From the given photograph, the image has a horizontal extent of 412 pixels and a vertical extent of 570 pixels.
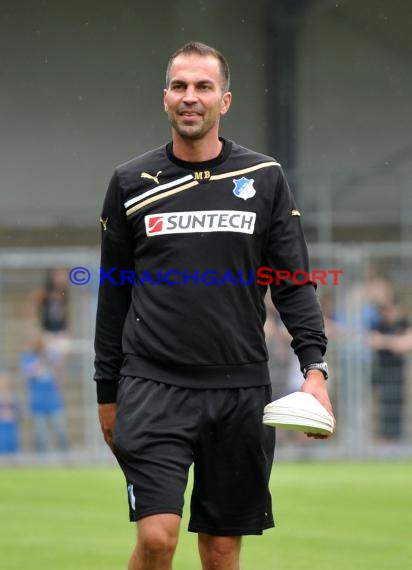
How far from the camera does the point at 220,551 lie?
5.60m

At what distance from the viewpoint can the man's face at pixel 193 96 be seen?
17.9ft

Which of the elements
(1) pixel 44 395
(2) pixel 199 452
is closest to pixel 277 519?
(2) pixel 199 452

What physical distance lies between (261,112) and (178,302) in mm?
19210

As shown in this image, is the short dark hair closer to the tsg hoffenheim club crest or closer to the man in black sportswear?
the man in black sportswear

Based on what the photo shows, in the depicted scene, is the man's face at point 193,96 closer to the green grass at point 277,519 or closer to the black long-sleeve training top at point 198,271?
the black long-sleeve training top at point 198,271

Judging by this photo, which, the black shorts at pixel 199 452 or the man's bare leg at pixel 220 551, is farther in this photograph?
the man's bare leg at pixel 220 551

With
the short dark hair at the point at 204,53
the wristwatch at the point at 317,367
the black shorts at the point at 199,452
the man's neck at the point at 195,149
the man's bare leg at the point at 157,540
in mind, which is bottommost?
the man's bare leg at the point at 157,540

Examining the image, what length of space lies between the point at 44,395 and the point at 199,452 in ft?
34.6

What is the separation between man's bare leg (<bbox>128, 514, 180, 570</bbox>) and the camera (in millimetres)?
5160

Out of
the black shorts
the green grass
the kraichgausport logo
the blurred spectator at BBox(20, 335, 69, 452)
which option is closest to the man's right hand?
the black shorts

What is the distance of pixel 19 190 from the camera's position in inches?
949

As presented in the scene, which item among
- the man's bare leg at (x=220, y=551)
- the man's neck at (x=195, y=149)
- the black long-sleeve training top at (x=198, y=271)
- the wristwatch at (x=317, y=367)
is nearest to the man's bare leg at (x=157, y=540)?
the man's bare leg at (x=220, y=551)

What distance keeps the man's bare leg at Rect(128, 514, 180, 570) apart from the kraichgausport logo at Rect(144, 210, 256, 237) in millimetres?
1090

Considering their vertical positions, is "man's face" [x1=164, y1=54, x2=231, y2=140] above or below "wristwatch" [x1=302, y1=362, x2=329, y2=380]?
above
